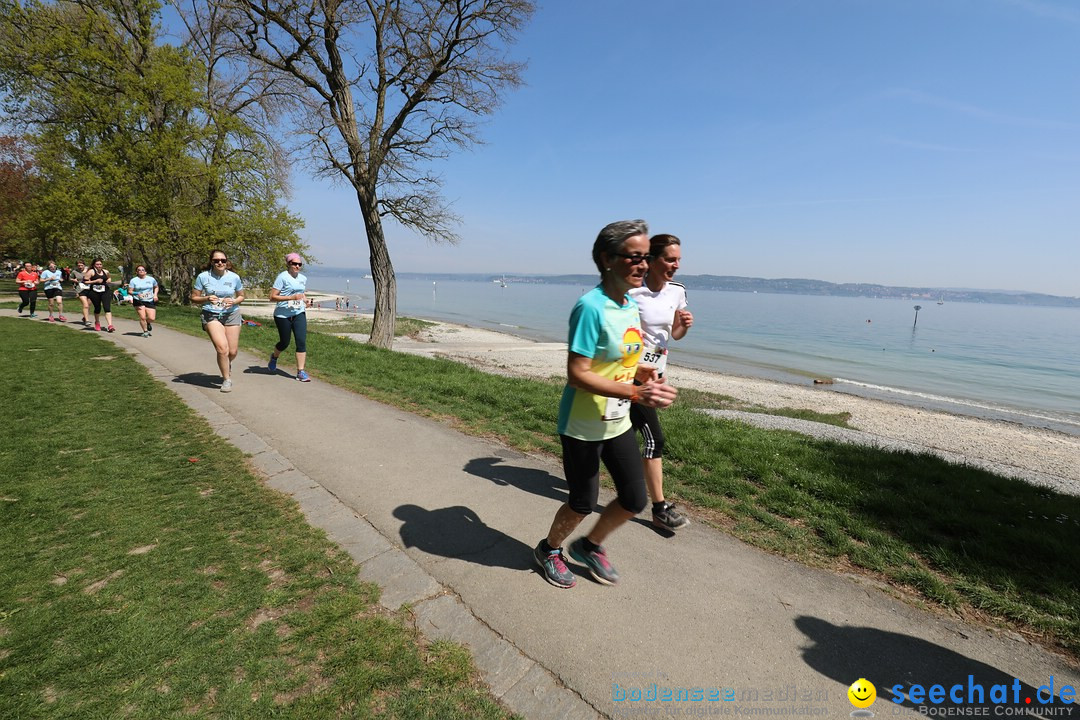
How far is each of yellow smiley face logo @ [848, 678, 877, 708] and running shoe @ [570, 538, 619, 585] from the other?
123 cm

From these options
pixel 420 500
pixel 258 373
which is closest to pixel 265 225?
pixel 258 373

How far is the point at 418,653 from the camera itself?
2.32 metres

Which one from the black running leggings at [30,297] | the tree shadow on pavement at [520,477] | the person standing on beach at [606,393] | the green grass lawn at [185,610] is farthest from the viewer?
the black running leggings at [30,297]

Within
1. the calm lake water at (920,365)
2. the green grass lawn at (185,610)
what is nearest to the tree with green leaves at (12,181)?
the calm lake water at (920,365)

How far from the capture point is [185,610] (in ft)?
8.21

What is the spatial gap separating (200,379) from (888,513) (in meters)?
9.48

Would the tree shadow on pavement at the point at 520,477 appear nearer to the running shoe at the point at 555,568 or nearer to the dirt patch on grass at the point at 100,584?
the running shoe at the point at 555,568

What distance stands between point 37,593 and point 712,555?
12.9 ft

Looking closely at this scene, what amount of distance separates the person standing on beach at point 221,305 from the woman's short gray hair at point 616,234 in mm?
6575

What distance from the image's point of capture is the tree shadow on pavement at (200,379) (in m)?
7.71

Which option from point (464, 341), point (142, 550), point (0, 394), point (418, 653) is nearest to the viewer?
point (418, 653)

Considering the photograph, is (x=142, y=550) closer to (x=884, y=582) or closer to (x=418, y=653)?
(x=418, y=653)

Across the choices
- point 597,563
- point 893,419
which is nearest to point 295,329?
point 597,563

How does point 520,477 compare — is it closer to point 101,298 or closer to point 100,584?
point 100,584
